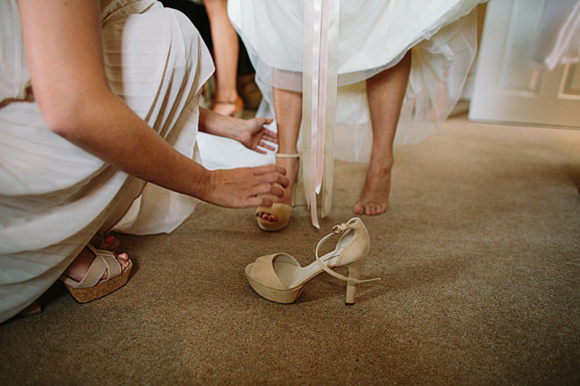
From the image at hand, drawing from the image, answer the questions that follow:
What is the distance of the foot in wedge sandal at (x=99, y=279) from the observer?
56cm

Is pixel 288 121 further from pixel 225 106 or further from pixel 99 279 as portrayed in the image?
pixel 225 106

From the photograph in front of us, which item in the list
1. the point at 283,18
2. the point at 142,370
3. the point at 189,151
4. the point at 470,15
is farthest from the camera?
the point at 470,15

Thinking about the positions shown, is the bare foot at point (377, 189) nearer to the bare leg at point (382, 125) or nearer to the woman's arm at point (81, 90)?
the bare leg at point (382, 125)

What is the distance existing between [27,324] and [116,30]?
18.9 inches

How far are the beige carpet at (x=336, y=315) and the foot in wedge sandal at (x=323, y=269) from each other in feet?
0.09

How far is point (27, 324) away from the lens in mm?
529

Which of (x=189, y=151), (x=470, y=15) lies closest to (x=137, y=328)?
(x=189, y=151)

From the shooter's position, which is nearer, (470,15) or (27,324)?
(27,324)

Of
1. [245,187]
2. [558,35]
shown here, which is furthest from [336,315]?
[558,35]

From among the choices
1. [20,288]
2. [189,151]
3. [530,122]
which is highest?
[189,151]

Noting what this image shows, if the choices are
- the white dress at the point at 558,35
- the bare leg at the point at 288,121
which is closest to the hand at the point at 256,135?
the bare leg at the point at 288,121

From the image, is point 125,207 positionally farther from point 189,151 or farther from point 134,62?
point 134,62

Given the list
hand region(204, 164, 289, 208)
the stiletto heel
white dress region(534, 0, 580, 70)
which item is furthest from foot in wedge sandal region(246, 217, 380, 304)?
white dress region(534, 0, 580, 70)

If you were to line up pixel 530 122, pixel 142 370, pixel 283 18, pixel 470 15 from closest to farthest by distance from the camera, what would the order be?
1. pixel 142 370
2. pixel 283 18
3. pixel 470 15
4. pixel 530 122
